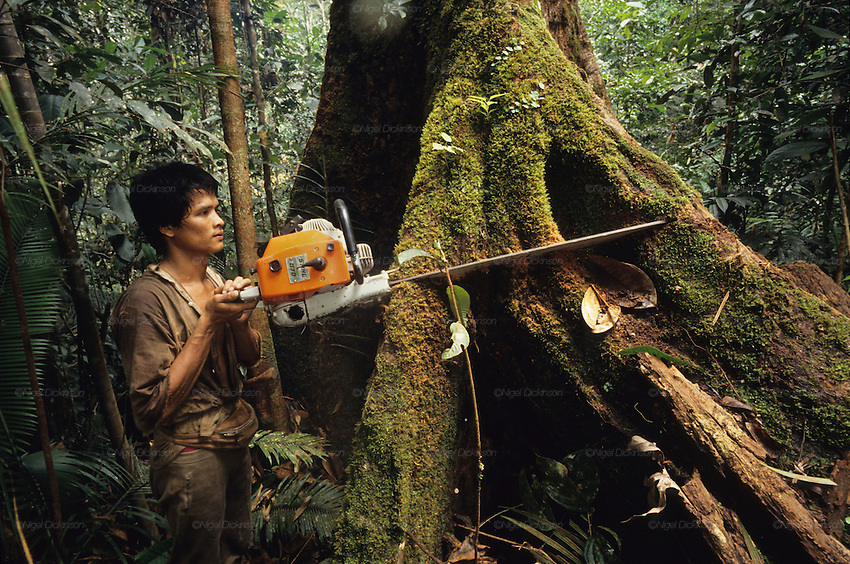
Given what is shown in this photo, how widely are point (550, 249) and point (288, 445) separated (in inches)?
91.3

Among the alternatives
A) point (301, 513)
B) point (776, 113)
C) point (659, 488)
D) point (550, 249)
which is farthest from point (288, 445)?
point (776, 113)

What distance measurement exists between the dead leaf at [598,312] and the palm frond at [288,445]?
84.4 inches

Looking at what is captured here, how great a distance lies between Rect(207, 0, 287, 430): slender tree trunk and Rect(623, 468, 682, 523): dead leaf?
8.11ft

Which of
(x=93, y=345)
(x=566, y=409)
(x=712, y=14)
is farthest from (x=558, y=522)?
(x=712, y=14)

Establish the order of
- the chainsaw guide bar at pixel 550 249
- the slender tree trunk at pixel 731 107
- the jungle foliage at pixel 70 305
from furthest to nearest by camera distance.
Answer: the slender tree trunk at pixel 731 107 → the chainsaw guide bar at pixel 550 249 → the jungle foliage at pixel 70 305

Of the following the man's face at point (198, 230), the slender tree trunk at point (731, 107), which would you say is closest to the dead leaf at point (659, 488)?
the man's face at point (198, 230)

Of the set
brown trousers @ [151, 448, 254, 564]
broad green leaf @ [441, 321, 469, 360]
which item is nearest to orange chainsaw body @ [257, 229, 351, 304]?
broad green leaf @ [441, 321, 469, 360]

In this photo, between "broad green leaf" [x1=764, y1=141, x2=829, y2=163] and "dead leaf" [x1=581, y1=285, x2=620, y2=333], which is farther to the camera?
"broad green leaf" [x1=764, y1=141, x2=829, y2=163]

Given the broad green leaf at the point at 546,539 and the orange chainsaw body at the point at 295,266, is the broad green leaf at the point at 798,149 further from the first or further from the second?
the orange chainsaw body at the point at 295,266

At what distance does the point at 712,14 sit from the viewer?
3.60 metres

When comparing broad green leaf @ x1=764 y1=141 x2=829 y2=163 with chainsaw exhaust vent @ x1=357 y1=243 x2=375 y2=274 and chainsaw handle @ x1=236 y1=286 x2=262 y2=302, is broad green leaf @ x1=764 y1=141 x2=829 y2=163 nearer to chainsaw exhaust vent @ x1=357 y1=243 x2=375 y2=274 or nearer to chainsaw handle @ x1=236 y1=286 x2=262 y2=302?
chainsaw exhaust vent @ x1=357 y1=243 x2=375 y2=274

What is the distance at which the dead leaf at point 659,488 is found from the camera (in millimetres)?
1690

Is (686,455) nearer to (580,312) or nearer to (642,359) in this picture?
(642,359)

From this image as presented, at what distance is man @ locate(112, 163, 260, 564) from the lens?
1.73 meters
